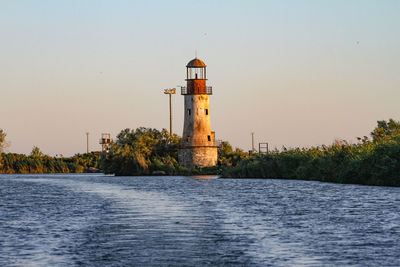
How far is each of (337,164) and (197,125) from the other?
39.4 meters

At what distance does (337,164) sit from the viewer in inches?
2377

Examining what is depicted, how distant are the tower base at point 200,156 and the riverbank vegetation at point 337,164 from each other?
14.4 meters

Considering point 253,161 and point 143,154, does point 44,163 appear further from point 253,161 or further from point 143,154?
point 253,161

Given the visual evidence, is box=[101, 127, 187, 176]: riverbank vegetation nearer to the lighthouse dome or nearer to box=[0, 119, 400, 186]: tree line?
box=[0, 119, 400, 186]: tree line

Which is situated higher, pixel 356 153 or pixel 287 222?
pixel 356 153

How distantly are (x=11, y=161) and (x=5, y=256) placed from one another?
118 metres

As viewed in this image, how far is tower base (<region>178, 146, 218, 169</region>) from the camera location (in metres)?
98.2

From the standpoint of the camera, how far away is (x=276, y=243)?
17.5m

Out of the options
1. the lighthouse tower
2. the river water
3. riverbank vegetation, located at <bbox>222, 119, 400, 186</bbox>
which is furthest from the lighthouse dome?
the river water

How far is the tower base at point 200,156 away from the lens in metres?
98.2

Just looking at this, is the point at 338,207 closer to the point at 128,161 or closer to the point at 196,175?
the point at 196,175

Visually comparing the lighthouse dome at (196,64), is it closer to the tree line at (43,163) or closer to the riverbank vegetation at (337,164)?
the riverbank vegetation at (337,164)

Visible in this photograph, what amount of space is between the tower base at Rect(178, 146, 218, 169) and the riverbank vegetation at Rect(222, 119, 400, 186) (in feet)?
47.2

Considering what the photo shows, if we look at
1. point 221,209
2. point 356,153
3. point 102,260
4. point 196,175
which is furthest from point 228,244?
point 196,175
